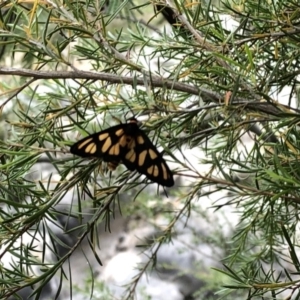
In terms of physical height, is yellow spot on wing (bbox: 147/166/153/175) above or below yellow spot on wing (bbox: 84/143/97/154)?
below

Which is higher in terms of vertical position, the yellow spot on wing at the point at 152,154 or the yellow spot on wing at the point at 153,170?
the yellow spot on wing at the point at 152,154

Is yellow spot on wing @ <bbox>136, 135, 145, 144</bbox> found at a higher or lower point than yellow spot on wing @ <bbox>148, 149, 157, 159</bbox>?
higher

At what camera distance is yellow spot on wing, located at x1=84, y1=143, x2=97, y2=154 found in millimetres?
285

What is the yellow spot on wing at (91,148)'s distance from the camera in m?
0.29

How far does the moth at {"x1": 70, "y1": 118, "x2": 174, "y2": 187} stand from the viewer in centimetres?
29

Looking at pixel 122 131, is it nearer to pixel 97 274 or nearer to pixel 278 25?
pixel 278 25

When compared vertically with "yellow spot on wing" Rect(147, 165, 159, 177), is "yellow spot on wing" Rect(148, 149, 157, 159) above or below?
above

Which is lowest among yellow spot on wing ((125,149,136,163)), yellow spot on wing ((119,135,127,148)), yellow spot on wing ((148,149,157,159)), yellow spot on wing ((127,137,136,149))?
yellow spot on wing ((148,149,157,159))

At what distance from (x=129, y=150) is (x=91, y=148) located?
0.9 inches

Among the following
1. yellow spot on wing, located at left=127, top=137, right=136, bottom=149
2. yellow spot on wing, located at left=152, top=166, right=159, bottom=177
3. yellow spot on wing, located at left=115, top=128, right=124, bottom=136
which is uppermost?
yellow spot on wing, located at left=115, top=128, right=124, bottom=136

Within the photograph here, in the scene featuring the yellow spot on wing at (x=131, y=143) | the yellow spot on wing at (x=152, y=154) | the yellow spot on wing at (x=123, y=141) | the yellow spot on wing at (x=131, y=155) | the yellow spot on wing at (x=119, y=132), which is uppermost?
the yellow spot on wing at (x=119, y=132)

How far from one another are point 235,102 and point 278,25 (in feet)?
0.22

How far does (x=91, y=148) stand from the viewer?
286mm

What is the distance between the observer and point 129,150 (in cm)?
29
